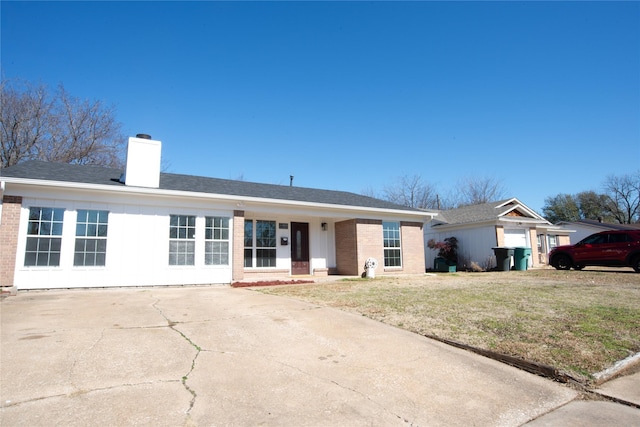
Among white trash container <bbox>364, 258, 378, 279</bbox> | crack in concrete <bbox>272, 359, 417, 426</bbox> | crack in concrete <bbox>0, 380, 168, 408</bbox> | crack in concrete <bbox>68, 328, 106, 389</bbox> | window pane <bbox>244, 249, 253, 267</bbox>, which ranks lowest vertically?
crack in concrete <bbox>272, 359, 417, 426</bbox>

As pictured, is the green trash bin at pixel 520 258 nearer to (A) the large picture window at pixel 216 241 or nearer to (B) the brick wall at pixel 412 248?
(B) the brick wall at pixel 412 248

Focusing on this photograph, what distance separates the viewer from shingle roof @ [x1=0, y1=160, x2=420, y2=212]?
10648 millimetres

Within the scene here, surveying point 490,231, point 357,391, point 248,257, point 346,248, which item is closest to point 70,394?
point 357,391

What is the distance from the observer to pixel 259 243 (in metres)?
15.2

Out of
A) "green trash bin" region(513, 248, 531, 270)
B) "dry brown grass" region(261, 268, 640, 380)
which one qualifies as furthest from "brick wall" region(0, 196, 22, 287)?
"green trash bin" region(513, 248, 531, 270)

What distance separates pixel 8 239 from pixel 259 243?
26.2 ft

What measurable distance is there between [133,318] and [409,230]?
1356 centimetres

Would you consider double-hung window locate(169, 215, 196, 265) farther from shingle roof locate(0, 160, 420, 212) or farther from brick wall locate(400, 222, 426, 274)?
brick wall locate(400, 222, 426, 274)

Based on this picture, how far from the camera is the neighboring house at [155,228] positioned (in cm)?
1005

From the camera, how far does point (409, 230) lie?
17594mm

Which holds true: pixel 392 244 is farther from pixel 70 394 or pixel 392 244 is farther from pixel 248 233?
pixel 70 394

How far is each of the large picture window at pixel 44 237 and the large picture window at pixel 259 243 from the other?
250 inches

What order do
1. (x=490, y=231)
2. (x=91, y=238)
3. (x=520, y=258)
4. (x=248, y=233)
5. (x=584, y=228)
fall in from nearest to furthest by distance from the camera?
(x=91, y=238) → (x=248, y=233) → (x=520, y=258) → (x=490, y=231) → (x=584, y=228)

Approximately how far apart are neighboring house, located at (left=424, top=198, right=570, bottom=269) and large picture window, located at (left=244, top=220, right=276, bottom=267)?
1211 cm
